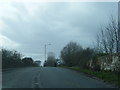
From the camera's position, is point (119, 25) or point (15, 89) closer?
point (15, 89)

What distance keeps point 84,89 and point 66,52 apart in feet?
376

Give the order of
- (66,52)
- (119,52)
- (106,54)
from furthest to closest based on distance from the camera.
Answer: (66,52) < (106,54) < (119,52)

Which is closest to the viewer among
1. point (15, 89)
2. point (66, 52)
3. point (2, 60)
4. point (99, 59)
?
point (15, 89)

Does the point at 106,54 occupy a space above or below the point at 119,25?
below

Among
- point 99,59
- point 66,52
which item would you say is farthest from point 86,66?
point 66,52

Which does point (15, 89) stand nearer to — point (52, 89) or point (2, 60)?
point (52, 89)

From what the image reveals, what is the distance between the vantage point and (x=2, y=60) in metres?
56.4

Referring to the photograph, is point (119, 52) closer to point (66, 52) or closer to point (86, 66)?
point (86, 66)

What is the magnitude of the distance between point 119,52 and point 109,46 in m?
2.73

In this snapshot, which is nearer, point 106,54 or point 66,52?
point 106,54

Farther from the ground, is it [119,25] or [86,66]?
[119,25]

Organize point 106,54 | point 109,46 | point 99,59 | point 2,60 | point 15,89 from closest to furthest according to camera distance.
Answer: point 15,89 < point 109,46 < point 106,54 < point 99,59 < point 2,60

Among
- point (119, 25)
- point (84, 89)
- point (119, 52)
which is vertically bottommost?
point (84, 89)

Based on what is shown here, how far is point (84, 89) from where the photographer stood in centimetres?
1827
